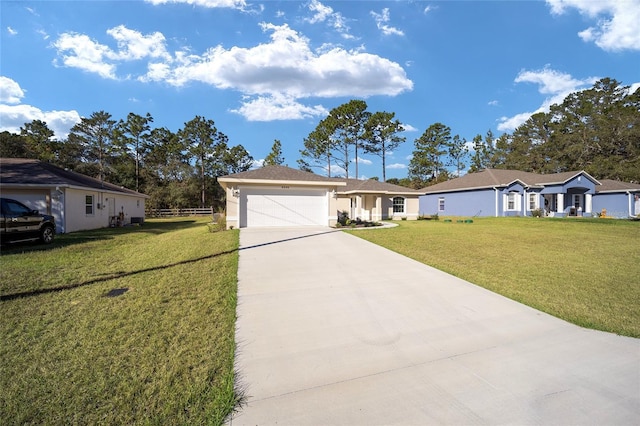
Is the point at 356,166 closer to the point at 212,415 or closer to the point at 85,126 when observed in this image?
the point at 85,126

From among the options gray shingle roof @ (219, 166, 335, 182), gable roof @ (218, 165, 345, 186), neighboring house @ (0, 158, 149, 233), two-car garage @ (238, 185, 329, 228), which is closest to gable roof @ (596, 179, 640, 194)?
gable roof @ (218, 165, 345, 186)

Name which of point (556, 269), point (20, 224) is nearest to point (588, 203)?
point (556, 269)

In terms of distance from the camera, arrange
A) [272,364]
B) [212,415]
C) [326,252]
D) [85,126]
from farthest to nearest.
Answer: [85,126]
[326,252]
[272,364]
[212,415]

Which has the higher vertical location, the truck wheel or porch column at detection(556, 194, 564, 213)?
porch column at detection(556, 194, 564, 213)

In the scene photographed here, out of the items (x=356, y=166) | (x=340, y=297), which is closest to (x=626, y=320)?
(x=340, y=297)

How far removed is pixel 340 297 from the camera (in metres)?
5.33

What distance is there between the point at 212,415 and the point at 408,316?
303 cm

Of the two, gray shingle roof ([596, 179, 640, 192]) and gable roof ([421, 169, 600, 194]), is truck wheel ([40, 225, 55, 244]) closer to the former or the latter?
gable roof ([421, 169, 600, 194])

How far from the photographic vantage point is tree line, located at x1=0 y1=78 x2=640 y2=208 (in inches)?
1523

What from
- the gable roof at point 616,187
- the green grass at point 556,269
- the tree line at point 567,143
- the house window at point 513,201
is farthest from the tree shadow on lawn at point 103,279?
the tree line at point 567,143

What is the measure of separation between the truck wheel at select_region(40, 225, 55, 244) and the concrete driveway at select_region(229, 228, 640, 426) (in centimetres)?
971

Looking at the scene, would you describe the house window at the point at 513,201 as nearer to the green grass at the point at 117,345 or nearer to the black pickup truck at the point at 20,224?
the green grass at the point at 117,345

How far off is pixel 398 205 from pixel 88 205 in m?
21.4

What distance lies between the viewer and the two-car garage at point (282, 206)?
51.2ft
